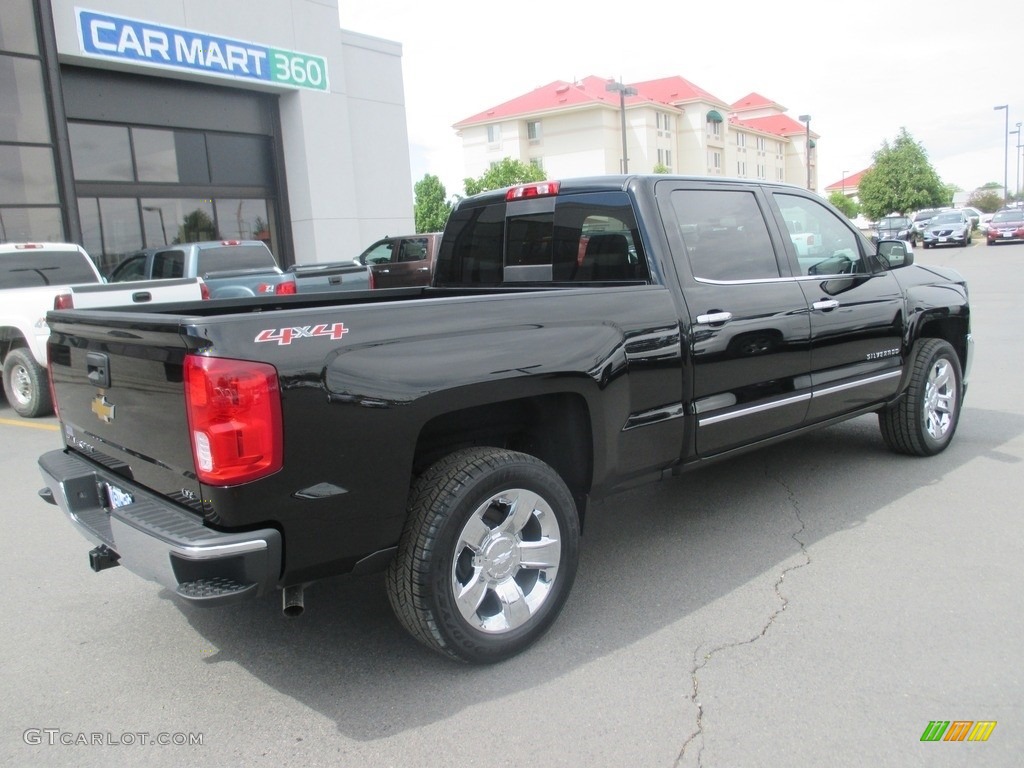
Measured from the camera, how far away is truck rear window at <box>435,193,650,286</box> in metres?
3.98

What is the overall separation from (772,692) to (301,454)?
187cm

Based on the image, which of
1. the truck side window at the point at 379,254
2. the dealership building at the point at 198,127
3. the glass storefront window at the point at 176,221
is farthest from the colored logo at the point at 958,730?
the glass storefront window at the point at 176,221

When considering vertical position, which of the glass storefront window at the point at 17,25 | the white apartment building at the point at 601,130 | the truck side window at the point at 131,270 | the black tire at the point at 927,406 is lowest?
the black tire at the point at 927,406

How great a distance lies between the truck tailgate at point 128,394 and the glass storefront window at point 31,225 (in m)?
13.1

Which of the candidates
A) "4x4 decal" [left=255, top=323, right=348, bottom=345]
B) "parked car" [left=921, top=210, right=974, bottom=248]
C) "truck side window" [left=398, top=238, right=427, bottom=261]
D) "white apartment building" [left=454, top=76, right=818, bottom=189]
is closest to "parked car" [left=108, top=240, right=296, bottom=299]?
"truck side window" [left=398, top=238, right=427, bottom=261]

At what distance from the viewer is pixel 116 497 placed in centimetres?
318

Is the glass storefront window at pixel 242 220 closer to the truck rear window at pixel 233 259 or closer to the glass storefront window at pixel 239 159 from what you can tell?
the glass storefront window at pixel 239 159

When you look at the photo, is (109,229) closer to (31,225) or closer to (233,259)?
(31,225)

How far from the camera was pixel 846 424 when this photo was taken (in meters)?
6.85

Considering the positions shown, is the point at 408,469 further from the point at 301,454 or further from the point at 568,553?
the point at 568,553

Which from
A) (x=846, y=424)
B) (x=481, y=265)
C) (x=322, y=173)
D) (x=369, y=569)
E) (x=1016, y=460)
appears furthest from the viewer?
(x=322, y=173)

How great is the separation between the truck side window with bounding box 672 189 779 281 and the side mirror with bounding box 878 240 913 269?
49.4 inches

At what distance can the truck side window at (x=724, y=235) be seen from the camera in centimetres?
407

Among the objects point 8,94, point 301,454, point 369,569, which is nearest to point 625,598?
point 369,569
